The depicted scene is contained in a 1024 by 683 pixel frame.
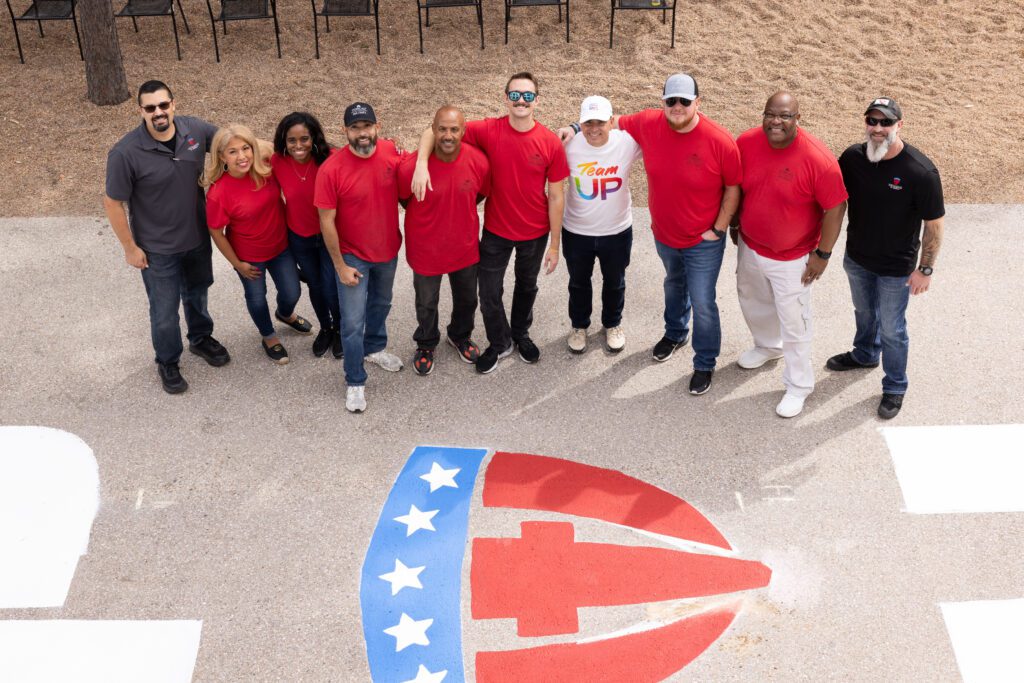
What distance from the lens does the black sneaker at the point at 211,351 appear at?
633 cm

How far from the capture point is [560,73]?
1009 centimetres

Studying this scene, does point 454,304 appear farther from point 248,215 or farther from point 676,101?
point 676,101

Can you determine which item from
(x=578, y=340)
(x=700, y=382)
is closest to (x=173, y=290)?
(x=578, y=340)

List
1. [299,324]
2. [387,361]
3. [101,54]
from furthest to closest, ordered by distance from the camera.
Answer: [101,54] → [299,324] → [387,361]

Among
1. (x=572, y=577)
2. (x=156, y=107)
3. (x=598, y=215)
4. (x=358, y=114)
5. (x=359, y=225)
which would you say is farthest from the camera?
(x=598, y=215)

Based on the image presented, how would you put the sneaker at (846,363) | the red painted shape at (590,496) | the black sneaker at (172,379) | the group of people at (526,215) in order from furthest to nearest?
the sneaker at (846,363) → the black sneaker at (172,379) → the group of people at (526,215) → the red painted shape at (590,496)

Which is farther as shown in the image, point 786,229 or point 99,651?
point 786,229

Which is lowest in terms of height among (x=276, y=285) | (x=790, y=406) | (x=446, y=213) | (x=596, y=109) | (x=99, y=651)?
(x=99, y=651)

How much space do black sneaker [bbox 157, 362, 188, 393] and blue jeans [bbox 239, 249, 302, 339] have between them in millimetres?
587

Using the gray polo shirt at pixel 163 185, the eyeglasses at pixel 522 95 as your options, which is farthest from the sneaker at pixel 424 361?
the eyeglasses at pixel 522 95

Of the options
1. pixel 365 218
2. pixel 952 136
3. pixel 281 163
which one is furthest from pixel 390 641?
pixel 952 136

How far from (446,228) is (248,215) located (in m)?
1.16

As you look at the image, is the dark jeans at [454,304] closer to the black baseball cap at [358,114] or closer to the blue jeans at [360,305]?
the blue jeans at [360,305]

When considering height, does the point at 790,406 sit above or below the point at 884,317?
below
